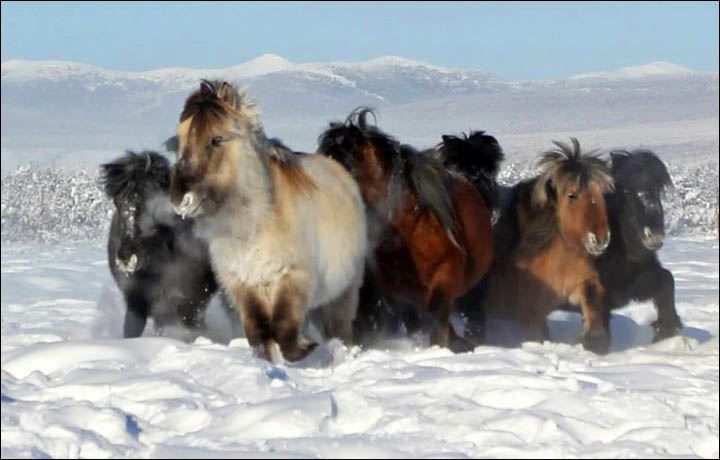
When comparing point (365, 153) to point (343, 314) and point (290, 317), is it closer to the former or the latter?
point (343, 314)

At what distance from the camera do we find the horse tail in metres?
7.36

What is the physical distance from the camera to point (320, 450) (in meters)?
4.18

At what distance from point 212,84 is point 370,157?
4.92 feet

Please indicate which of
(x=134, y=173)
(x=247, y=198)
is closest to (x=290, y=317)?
(x=247, y=198)

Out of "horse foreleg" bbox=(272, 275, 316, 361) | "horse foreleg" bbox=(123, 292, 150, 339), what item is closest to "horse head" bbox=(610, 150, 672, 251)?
"horse foreleg" bbox=(272, 275, 316, 361)

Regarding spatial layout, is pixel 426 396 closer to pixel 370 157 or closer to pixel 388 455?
pixel 388 455

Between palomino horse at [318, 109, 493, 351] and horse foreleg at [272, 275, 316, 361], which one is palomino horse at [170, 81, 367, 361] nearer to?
horse foreleg at [272, 275, 316, 361]

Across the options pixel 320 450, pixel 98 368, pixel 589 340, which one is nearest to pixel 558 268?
pixel 589 340

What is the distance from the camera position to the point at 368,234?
7363 millimetres

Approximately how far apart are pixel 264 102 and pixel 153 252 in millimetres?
1394

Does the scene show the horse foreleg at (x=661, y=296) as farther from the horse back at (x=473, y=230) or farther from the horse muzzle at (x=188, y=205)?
the horse muzzle at (x=188, y=205)

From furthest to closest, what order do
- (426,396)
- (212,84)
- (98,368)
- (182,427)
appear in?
(212,84) < (98,368) < (426,396) < (182,427)

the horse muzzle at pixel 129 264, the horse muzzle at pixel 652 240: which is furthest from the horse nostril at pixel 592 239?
the horse muzzle at pixel 129 264

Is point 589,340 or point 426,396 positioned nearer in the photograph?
point 426,396
